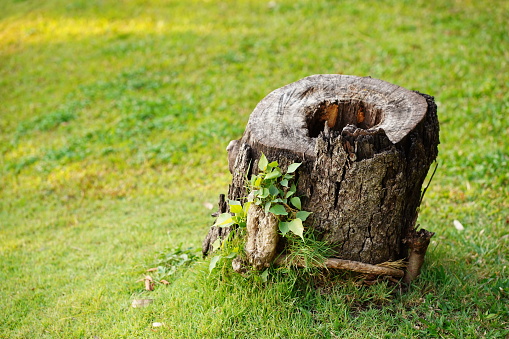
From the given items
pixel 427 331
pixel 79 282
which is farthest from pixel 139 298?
pixel 427 331

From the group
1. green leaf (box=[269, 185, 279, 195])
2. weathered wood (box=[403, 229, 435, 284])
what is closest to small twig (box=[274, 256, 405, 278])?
weathered wood (box=[403, 229, 435, 284])

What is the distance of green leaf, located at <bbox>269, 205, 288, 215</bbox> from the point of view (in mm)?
2869

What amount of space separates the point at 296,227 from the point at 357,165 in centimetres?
53

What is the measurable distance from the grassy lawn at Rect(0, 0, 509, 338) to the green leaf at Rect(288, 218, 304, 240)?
0.40m

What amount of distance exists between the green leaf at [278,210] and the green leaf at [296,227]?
8 cm

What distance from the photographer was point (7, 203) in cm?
577

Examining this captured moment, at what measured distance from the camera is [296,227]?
2.87 metres

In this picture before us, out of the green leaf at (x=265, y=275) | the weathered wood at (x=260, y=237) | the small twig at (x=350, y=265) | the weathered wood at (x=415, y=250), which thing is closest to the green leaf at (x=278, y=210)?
the weathered wood at (x=260, y=237)

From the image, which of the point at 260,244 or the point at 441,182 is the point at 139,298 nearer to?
the point at 260,244

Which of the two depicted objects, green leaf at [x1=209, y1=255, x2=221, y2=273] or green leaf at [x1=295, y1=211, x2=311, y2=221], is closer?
green leaf at [x1=295, y1=211, x2=311, y2=221]

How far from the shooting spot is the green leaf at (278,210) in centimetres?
287

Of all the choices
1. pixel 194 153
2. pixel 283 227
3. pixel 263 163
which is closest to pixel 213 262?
pixel 283 227

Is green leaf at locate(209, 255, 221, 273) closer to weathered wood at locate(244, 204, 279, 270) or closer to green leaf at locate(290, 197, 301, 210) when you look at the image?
weathered wood at locate(244, 204, 279, 270)

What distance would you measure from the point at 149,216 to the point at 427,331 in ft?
10.6
